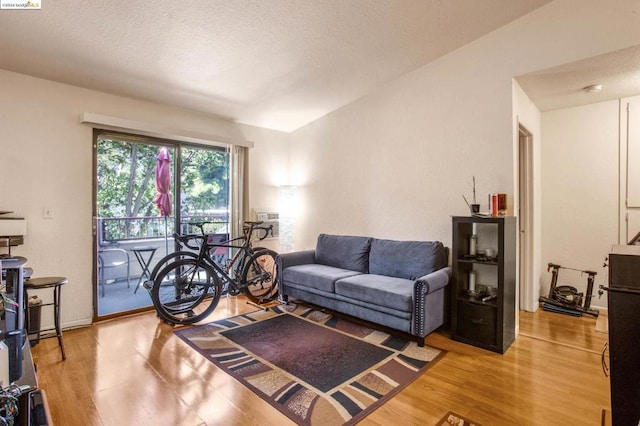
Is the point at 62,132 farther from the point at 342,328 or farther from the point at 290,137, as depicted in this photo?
the point at 342,328

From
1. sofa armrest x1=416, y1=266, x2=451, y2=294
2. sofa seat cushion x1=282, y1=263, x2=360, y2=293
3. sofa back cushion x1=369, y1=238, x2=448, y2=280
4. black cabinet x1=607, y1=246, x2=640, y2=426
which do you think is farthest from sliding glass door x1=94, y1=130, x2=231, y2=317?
black cabinet x1=607, y1=246, x2=640, y2=426

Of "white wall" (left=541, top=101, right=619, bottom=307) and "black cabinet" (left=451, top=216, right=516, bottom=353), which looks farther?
"white wall" (left=541, top=101, right=619, bottom=307)

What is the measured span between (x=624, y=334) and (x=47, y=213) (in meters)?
4.26

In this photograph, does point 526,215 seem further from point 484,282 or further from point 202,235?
point 202,235

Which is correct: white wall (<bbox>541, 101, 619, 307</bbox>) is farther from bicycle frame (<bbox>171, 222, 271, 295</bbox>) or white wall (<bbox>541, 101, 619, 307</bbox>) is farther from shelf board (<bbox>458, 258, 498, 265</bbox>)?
bicycle frame (<bbox>171, 222, 271, 295</bbox>)

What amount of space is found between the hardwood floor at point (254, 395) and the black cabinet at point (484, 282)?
14 centimetres

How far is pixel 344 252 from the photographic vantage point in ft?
13.4

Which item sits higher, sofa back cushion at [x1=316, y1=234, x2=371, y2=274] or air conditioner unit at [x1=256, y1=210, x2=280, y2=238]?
air conditioner unit at [x1=256, y1=210, x2=280, y2=238]

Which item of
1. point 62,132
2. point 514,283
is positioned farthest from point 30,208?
point 514,283

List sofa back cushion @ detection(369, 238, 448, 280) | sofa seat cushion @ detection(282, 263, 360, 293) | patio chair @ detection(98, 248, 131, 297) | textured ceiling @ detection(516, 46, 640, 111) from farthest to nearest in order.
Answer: patio chair @ detection(98, 248, 131, 297)
sofa seat cushion @ detection(282, 263, 360, 293)
sofa back cushion @ detection(369, 238, 448, 280)
textured ceiling @ detection(516, 46, 640, 111)

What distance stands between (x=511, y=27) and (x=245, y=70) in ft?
8.19

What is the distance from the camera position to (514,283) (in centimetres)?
299

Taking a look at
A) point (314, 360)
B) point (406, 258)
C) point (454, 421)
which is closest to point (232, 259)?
point (314, 360)

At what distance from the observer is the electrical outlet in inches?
122
